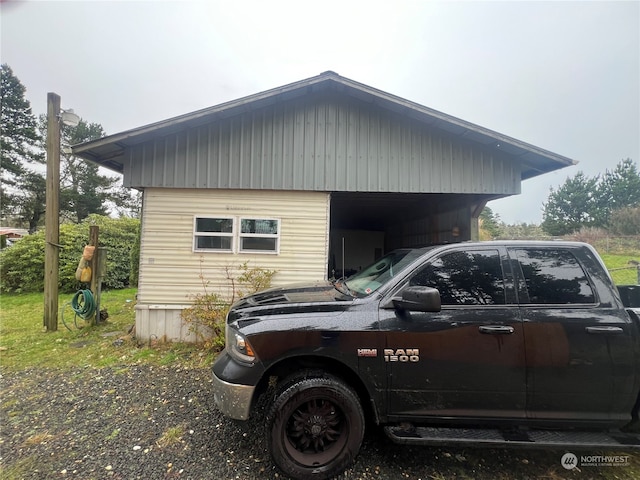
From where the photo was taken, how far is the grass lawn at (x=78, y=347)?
4.58m

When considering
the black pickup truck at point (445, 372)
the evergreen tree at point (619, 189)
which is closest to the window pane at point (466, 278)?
the black pickup truck at point (445, 372)

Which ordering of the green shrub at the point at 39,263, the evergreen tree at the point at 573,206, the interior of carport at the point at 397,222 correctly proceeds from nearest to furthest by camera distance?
the interior of carport at the point at 397,222, the green shrub at the point at 39,263, the evergreen tree at the point at 573,206

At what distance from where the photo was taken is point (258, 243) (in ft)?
18.2

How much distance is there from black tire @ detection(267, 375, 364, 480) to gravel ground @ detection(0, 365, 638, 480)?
0.70 ft

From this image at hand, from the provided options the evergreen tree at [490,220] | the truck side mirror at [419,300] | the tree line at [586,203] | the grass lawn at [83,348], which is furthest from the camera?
the evergreen tree at [490,220]

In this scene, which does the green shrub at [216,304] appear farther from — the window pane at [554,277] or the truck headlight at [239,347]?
the window pane at [554,277]

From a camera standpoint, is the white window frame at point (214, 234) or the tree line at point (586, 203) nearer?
the white window frame at point (214, 234)

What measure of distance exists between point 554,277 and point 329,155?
13.4 ft

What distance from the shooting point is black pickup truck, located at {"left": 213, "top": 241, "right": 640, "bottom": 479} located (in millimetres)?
2209

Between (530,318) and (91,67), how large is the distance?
49.1 ft

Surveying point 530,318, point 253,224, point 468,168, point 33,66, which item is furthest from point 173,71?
point 530,318

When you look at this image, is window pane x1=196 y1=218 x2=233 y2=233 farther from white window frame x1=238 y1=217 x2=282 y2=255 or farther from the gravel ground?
the gravel ground

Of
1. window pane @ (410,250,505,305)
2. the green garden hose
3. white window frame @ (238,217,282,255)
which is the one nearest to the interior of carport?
window pane @ (410,250,505,305)

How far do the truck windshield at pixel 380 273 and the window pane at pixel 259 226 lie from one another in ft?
8.65
